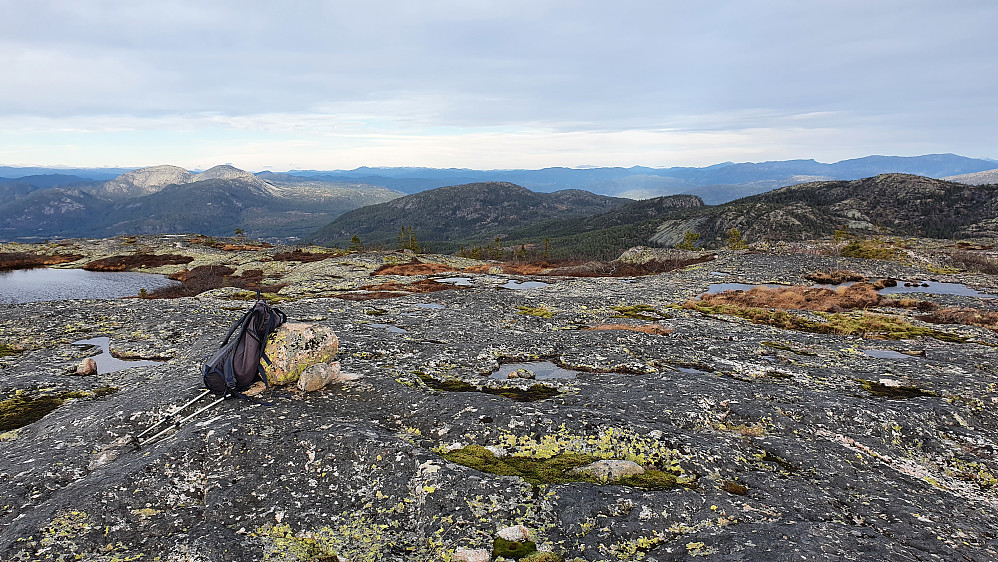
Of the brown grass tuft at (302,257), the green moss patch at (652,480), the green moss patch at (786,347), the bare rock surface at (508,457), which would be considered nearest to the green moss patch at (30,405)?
the bare rock surface at (508,457)

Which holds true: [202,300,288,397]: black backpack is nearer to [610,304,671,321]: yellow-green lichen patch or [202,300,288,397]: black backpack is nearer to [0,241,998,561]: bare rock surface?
[0,241,998,561]: bare rock surface

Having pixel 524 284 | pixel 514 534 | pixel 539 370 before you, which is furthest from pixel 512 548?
pixel 524 284

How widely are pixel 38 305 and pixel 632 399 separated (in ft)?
165

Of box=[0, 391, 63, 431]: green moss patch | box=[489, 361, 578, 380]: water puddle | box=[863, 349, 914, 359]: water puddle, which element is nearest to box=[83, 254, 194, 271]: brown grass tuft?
box=[0, 391, 63, 431]: green moss patch

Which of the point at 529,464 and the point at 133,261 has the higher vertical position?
the point at 529,464

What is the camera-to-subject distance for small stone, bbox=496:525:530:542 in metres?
9.04

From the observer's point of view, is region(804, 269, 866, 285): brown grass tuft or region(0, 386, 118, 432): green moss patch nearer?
region(0, 386, 118, 432): green moss patch

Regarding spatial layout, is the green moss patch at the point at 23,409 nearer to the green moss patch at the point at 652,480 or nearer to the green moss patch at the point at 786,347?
the green moss patch at the point at 652,480

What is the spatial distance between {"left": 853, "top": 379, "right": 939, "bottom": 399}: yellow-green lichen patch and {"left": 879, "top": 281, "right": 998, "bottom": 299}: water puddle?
131 ft

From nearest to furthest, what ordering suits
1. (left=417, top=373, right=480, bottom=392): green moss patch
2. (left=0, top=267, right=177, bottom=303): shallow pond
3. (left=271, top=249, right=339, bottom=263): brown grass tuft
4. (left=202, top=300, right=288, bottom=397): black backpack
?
(left=202, top=300, right=288, bottom=397): black backpack < (left=417, top=373, right=480, bottom=392): green moss patch < (left=0, top=267, right=177, bottom=303): shallow pond < (left=271, top=249, right=339, bottom=263): brown grass tuft

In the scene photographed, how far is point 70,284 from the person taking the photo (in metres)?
70.1

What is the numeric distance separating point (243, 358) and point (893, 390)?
2750cm

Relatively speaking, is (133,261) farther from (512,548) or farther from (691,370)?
(512,548)

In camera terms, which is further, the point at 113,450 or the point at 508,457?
the point at 508,457
